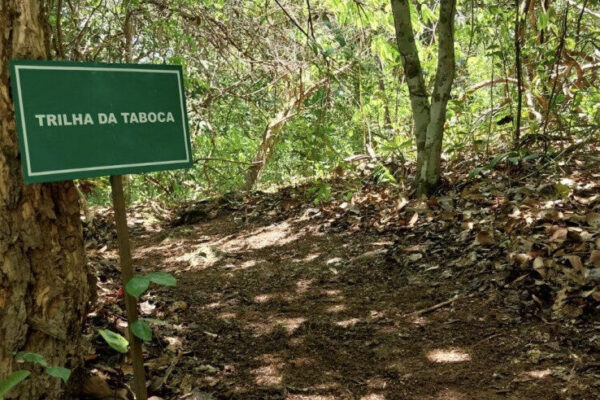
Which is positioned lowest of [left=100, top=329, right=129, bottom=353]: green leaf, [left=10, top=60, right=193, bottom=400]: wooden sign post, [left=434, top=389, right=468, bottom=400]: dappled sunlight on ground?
[left=434, top=389, right=468, bottom=400]: dappled sunlight on ground

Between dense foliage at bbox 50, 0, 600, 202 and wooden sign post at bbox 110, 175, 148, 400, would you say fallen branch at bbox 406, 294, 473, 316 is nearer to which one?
wooden sign post at bbox 110, 175, 148, 400

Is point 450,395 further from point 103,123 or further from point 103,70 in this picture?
point 103,70

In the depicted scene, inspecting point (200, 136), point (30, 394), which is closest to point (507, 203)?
point (30, 394)

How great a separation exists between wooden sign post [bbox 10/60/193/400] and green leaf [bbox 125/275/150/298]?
0.36 ft

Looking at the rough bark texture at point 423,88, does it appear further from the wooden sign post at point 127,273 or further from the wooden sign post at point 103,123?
the wooden sign post at point 127,273

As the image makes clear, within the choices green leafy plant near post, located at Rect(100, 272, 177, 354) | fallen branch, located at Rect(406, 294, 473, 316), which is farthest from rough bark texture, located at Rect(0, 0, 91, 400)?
fallen branch, located at Rect(406, 294, 473, 316)

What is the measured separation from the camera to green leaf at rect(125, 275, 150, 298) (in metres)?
1.90

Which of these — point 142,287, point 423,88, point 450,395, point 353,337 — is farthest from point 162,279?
point 423,88

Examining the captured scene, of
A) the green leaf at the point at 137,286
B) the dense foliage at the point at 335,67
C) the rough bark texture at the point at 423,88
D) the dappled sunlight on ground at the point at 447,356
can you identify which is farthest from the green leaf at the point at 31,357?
the rough bark texture at the point at 423,88

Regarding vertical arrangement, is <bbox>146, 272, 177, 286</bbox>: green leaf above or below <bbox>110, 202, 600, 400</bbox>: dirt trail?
above

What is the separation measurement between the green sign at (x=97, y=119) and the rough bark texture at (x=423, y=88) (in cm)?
355

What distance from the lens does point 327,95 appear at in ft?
23.8

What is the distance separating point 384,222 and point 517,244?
1810mm

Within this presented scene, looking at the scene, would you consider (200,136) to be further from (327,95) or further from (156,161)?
(156,161)
